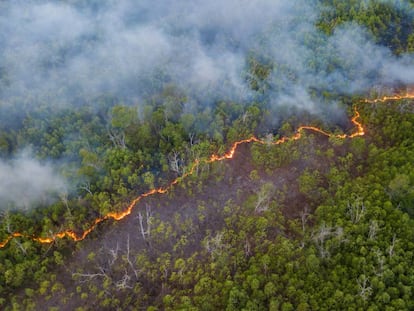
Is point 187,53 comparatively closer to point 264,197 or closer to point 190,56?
point 190,56

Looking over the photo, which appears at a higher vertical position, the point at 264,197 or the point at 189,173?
the point at 189,173

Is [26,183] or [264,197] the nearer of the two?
[264,197]

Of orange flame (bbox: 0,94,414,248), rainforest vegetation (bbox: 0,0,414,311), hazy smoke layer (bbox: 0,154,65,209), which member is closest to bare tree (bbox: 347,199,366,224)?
rainforest vegetation (bbox: 0,0,414,311)

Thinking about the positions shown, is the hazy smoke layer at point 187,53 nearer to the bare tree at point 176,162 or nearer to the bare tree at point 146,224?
the bare tree at point 176,162

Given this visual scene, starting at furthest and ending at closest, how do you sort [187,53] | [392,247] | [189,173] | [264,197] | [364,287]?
1. [187,53]
2. [189,173]
3. [264,197]
4. [392,247]
5. [364,287]

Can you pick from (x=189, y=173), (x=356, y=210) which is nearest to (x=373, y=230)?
(x=356, y=210)

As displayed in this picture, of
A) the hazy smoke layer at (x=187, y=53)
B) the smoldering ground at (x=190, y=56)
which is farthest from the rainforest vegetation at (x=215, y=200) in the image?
the hazy smoke layer at (x=187, y=53)

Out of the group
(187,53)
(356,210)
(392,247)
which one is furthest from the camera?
(187,53)
